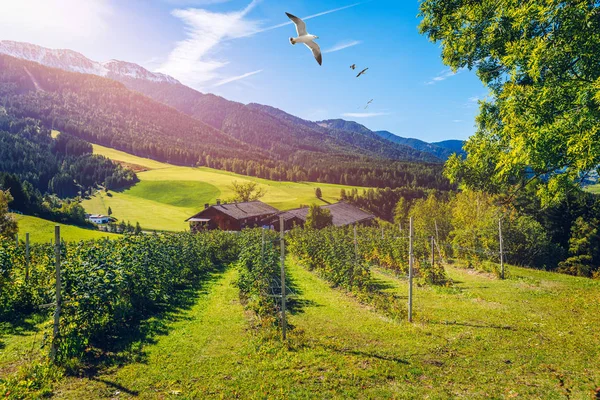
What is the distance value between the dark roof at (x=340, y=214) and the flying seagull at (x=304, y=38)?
6281 cm

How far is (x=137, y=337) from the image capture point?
1346 centimetres

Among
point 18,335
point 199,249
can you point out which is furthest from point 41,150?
point 18,335

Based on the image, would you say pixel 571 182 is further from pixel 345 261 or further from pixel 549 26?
pixel 345 261

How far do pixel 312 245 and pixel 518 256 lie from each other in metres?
25.7

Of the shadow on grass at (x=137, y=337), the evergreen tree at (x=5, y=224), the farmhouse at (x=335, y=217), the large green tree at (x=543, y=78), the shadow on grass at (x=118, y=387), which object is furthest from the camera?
the farmhouse at (x=335, y=217)

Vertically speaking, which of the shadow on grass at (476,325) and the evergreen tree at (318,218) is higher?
the evergreen tree at (318,218)

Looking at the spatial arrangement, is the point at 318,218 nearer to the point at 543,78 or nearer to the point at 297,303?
the point at 297,303

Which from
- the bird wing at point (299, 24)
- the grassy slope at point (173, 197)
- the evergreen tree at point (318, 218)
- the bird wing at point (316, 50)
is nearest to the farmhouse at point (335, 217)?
the evergreen tree at point (318, 218)

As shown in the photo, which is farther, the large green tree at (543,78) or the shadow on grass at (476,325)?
the shadow on grass at (476,325)

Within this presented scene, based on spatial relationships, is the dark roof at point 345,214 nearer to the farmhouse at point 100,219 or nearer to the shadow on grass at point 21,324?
the farmhouse at point 100,219

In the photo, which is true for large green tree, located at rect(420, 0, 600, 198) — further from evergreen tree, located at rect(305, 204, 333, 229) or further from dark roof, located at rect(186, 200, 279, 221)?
dark roof, located at rect(186, 200, 279, 221)

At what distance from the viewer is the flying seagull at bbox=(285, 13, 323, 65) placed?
32.3 feet

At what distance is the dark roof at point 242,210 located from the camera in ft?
234

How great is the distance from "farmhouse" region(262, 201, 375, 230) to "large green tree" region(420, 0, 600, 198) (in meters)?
57.1
